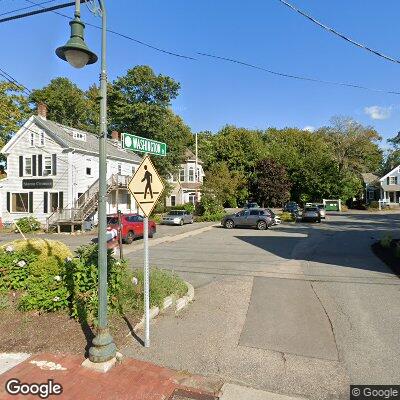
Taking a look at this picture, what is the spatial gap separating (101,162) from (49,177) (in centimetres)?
2602

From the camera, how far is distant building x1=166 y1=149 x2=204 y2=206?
151 ft

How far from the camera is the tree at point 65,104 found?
155 ft

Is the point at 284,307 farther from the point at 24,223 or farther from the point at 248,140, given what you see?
the point at 248,140

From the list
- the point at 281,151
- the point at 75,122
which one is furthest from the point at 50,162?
the point at 281,151

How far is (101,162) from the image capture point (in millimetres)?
4953

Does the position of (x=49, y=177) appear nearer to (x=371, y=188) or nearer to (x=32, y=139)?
(x=32, y=139)

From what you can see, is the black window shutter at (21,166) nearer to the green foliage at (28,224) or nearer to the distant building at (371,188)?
the green foliage at (28,224)

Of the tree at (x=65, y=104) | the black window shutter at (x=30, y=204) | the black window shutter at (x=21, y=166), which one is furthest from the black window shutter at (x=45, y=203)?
the tree at (x=65, y=104)

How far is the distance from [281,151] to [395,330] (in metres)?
55.4

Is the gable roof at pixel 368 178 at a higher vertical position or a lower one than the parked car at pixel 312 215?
higher

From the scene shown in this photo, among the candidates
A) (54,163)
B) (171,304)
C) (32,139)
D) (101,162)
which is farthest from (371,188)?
(101,162)

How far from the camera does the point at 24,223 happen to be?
26391mm

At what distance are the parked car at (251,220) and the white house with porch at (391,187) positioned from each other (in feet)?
135

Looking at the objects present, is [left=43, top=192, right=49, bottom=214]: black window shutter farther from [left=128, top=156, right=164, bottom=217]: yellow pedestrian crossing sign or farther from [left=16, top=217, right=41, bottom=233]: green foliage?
[left=128, top=156, right=164, bottom=217]: yellow pedestrian crossing sign
